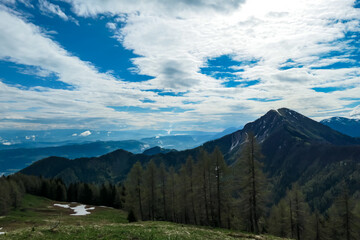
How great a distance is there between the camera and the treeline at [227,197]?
118ft

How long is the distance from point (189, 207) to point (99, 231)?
33.9 meters

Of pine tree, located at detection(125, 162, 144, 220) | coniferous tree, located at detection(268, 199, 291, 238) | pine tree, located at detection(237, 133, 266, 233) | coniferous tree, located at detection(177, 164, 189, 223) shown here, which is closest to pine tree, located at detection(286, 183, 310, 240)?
coniferous tree, located at detection(268, 199, 291, 238)

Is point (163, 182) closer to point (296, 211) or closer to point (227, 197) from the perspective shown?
point (227, 197)

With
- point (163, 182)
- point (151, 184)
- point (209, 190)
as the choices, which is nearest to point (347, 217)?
point (209, 190)

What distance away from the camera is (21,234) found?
58.1ft

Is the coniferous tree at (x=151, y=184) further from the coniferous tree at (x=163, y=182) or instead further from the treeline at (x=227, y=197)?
the coniferous tree at (x=163, y=182)

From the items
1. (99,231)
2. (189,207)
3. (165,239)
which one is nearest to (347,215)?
(189,207)

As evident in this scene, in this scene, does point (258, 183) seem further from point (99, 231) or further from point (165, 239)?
point (99, 231)

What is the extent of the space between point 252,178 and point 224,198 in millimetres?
8749

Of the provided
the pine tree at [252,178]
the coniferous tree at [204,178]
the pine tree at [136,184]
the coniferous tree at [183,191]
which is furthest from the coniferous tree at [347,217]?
the pine tree at [136,184]

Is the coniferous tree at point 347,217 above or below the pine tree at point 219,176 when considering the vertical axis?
below

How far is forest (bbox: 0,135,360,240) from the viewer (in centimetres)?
3612

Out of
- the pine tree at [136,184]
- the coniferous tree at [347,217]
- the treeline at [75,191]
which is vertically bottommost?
the treeline at [75,191]

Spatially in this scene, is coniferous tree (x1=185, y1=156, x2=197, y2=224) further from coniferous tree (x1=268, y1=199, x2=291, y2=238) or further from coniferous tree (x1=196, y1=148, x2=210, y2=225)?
coniferous tree (x1=268, y1=199, x2=291, y2=238)
